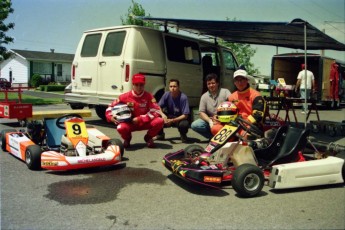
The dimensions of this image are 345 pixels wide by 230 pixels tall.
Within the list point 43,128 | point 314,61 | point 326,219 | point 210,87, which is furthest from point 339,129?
point 314,61

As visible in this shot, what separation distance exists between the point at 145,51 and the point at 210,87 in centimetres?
231

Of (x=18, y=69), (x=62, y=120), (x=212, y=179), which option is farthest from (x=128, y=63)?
(x=18, y=69)

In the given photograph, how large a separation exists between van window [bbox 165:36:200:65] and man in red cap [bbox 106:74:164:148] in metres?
2.65

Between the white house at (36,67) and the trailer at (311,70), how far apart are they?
33.5 m

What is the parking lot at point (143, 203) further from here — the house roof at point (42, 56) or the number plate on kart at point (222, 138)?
the house roof at point (42, 56)

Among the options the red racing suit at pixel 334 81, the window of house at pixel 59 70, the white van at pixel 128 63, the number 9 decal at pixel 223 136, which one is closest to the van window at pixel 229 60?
the white van at pixel 128 63

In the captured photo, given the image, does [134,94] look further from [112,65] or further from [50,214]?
[50,214]

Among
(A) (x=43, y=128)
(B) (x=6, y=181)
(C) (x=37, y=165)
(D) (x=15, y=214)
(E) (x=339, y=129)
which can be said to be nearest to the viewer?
(D) (x=15, y=214)

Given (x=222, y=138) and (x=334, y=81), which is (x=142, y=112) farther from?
(x=334, y=81)

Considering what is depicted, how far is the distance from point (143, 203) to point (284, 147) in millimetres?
2232

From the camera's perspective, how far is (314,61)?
18.5 metres

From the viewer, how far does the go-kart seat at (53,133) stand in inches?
231

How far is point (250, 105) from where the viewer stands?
243 inches

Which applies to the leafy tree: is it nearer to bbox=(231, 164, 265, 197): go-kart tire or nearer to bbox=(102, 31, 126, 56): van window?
bbox=(102, 31, 126, 56): van window
